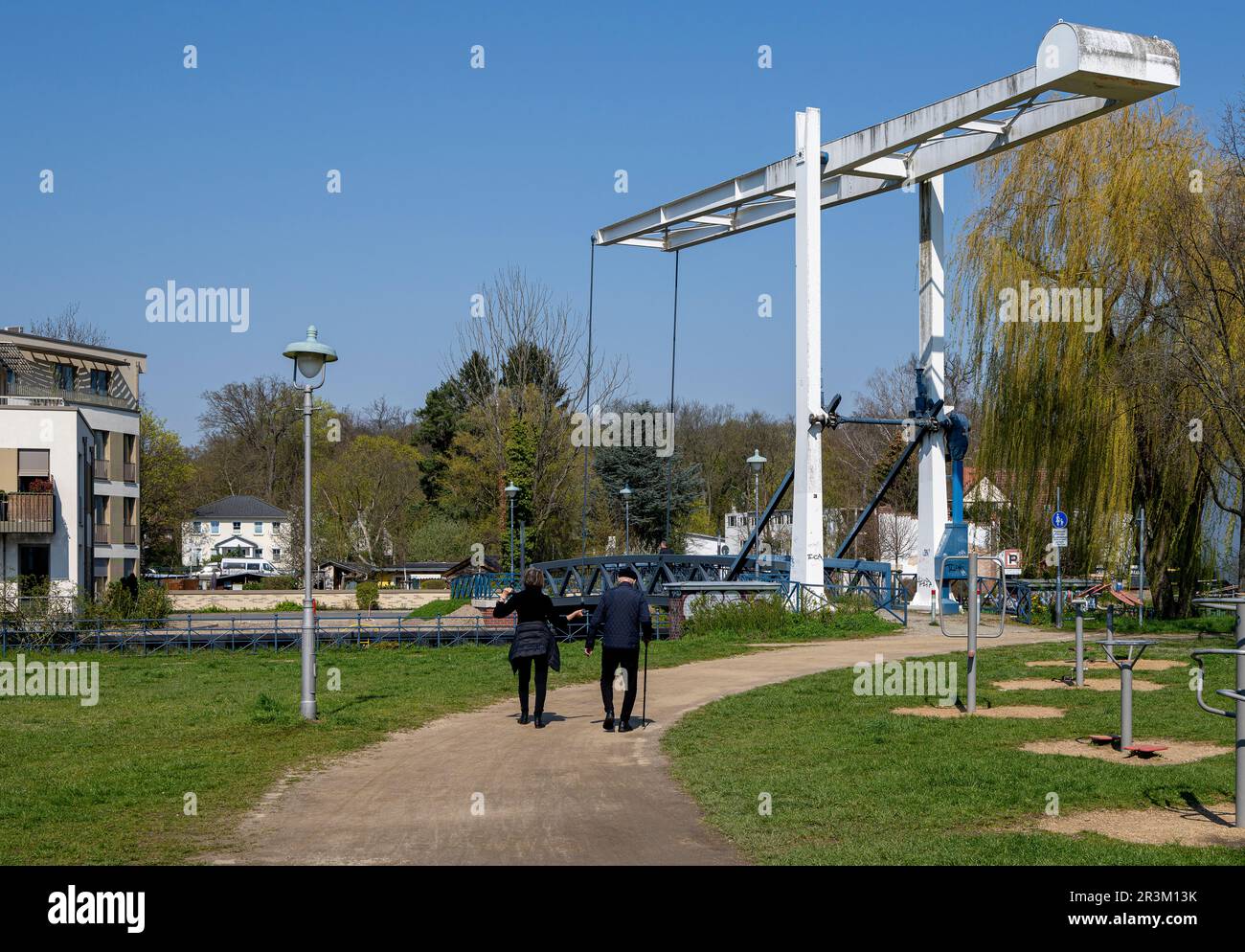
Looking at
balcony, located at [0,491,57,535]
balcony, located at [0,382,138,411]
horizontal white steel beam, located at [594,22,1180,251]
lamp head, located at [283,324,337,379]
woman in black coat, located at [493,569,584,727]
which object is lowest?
woman in black coat, located at [493,569,584,727]

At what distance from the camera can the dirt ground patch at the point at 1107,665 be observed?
16531 mm

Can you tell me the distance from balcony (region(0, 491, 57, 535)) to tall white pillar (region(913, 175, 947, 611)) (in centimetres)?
3453

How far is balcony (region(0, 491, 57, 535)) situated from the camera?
4600 centimetres

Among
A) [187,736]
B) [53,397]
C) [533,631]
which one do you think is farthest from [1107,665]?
[53,397]

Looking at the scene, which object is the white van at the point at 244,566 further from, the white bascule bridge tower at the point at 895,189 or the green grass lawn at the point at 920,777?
the green grass lawn at the point at 920,777

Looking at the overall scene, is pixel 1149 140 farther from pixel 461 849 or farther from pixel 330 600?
pixel 330 600

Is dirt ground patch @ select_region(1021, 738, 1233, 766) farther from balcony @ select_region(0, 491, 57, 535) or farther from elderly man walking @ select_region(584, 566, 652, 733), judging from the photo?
balcony @ select_region(0, 491, 57, 535)

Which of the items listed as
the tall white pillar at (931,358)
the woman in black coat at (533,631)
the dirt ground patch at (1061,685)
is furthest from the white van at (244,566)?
the dirt ground patch at (1061,685)

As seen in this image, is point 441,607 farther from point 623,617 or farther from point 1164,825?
point 1164,825

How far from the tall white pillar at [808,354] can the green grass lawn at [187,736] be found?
2.86 metres

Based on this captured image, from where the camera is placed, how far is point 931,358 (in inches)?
1065

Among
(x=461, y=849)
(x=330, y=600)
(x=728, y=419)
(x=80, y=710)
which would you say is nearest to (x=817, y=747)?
(x=461, y=849)

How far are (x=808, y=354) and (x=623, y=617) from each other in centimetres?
1405

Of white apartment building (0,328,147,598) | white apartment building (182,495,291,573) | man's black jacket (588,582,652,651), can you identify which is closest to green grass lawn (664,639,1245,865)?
man's black jacket (588,582,652,651)
